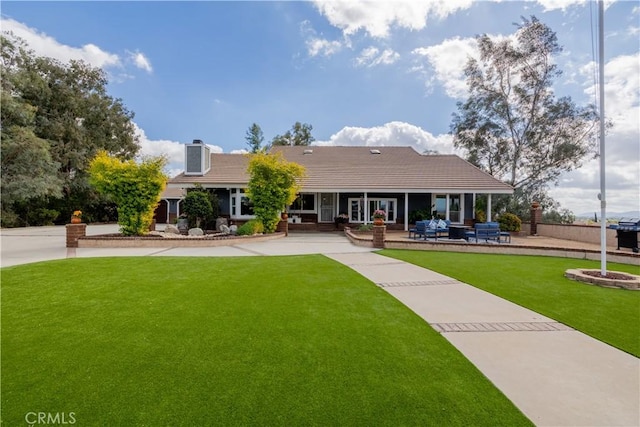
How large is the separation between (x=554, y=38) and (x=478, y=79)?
5967 mm

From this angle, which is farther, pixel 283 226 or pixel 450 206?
pixel 450 206

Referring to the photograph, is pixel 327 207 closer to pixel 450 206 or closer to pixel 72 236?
pixel 450 206

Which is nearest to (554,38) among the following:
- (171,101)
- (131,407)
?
(171,101)

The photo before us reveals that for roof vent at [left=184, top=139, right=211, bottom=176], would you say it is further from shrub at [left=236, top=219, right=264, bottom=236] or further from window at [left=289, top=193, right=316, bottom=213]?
shrub at [left=236, top=219, right=264, bottom=236]

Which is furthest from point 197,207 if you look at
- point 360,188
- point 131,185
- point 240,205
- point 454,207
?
point 454,207

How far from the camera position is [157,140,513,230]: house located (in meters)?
19.7

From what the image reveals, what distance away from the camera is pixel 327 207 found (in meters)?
21.6

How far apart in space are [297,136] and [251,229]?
30634 millimetres

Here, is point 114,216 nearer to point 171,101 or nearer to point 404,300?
point 171,101

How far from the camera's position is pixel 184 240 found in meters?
12.8

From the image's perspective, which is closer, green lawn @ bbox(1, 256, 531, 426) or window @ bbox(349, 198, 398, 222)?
green lawn @ bbox(1, 256, 531, 426)

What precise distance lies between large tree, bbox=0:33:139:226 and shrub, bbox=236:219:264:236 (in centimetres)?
1827

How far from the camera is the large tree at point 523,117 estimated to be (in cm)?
2383

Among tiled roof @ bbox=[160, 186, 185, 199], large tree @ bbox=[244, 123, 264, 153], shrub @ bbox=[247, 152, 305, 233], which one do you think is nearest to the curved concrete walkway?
shrub @ bbox=[247, 152, 305, 233]
